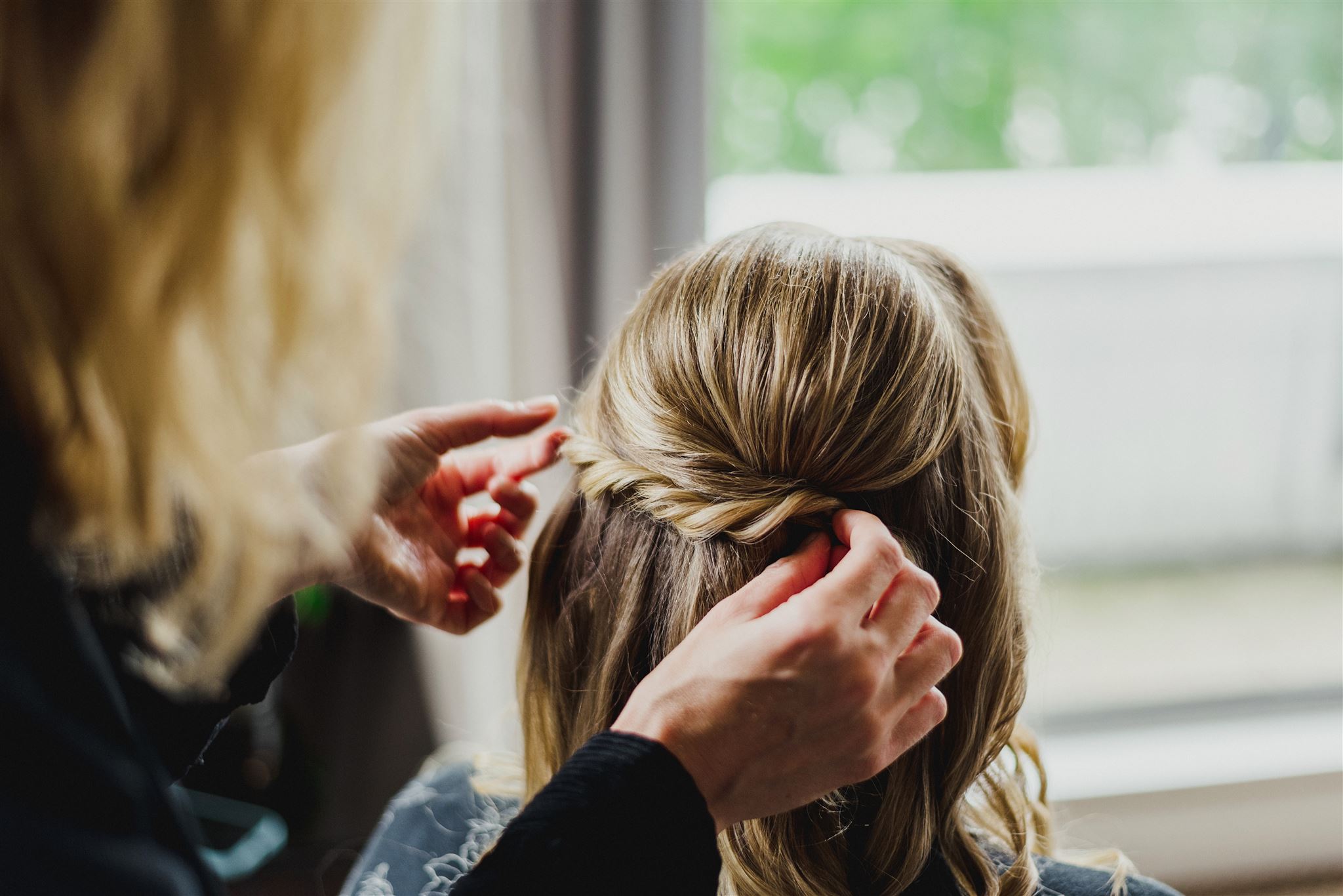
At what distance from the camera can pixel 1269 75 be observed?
5.96 feet

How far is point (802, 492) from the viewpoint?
0.67m

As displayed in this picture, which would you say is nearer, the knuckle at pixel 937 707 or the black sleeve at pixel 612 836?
the black sleeve at pixel 612 836

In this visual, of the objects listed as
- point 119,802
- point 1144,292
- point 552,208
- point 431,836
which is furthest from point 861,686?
point 1144,292

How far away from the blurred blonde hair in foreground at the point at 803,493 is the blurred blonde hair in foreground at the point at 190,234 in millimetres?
235

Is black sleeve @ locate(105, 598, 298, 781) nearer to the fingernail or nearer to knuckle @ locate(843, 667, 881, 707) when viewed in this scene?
the fingernail

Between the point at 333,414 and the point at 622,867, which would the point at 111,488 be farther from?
the point at 622,867

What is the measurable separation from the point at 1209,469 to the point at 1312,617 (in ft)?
1.28

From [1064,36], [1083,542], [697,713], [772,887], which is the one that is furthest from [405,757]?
[1064,36]

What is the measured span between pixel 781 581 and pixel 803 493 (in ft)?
0.20

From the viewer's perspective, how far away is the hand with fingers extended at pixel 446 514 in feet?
3.05

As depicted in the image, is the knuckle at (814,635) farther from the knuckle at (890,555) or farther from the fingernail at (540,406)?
the fingernail at (540,406)

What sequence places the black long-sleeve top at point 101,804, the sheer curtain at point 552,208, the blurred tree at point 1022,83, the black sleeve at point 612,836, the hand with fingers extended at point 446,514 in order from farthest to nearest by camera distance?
the blurred tree at point 1022,83
the sheer curtain at point 552,208
the hand with fingers extended at point 446,514
the black sleeve at point 612,836
the black long-sleeve top at point 101,804

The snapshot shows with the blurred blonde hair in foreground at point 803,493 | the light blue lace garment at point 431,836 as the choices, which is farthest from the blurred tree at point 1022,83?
the light blue lace garment at point 431,836

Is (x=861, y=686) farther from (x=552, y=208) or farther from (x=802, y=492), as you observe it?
(x=552, y=208)
